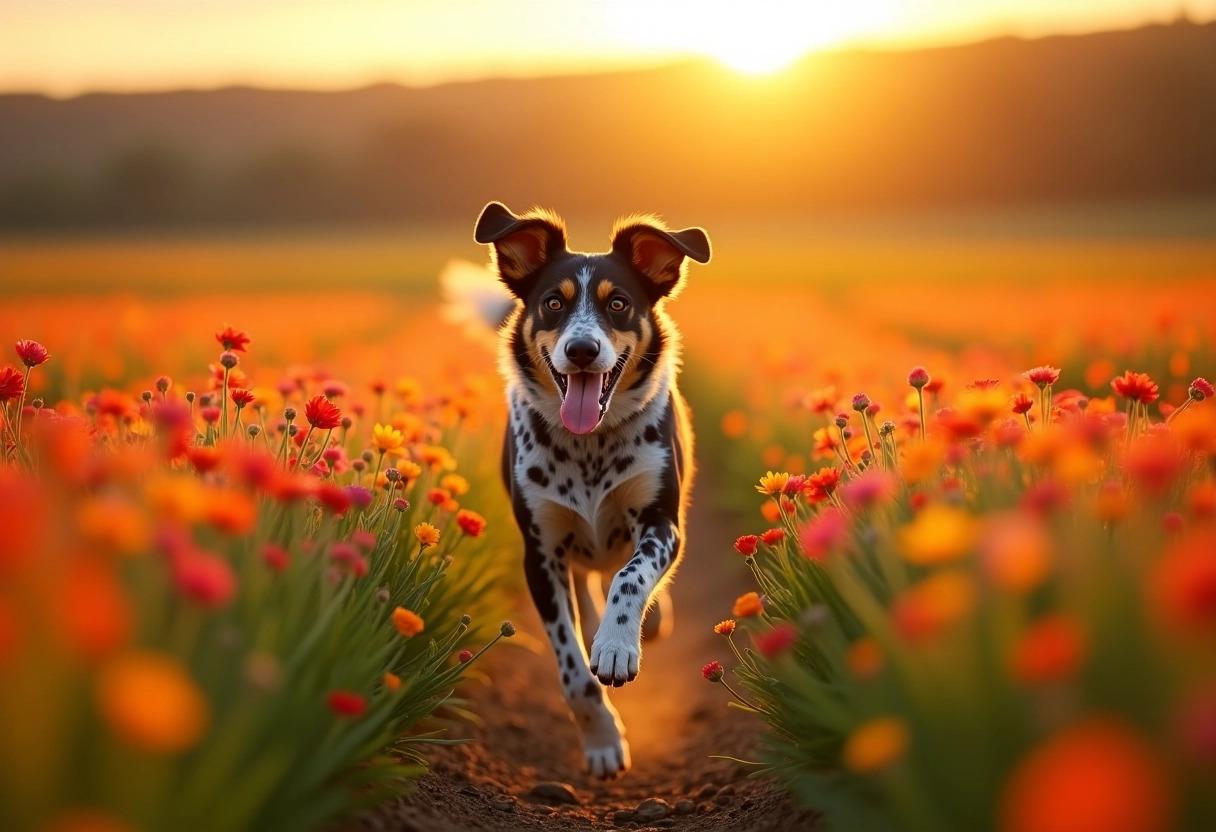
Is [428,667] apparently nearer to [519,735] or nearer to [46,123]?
[519,735]

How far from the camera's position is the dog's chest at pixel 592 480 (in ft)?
18.3

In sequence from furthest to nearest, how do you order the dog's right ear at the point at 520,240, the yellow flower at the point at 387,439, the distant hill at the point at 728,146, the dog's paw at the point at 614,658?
the distant hill at the point at 728,146
the dog's right ear at the point at 520,240
the dog's paw at the point at 614,658
the yellow flower at the point at 387,439

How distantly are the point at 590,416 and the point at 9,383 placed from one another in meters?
2.48

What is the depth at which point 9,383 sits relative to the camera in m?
4.07

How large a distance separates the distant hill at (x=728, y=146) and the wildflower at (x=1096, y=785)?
6084cm

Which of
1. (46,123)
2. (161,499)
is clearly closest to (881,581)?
(161,499)

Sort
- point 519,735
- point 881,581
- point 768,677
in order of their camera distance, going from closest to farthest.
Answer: point 881,581 → point 768,677 → point 519,735

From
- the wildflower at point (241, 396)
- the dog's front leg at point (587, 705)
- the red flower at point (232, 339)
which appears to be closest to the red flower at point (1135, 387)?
the dog's front leg at point (587, 705)

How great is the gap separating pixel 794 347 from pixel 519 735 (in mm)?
8075

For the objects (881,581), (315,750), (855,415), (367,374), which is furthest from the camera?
(367,374)

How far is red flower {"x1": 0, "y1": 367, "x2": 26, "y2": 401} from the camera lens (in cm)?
406

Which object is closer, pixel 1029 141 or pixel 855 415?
pixel 855 415

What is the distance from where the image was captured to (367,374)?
30.6ft

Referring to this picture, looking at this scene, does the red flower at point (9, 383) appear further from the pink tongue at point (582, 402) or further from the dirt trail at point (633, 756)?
the pink tongue at point (582, 402)
